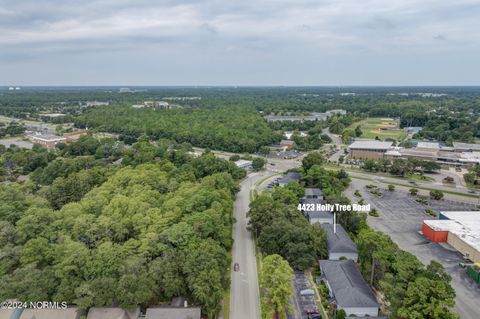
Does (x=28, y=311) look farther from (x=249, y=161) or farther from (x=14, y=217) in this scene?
(x=249, y=161)

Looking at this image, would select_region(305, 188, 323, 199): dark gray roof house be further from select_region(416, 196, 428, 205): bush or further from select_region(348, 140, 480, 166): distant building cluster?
select_region(348, 140, 480, 166): distant building cluster

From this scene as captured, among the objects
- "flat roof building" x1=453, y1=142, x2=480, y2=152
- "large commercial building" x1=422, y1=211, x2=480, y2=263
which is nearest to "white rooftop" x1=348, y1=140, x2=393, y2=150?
"flat roof building" x1=453, y1=142, x2=480, y2=152

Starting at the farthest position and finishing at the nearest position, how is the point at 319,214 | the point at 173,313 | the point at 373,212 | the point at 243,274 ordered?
the point at 373,212 < the point at 319,214 < the point at 243,274 < the point at 173,313

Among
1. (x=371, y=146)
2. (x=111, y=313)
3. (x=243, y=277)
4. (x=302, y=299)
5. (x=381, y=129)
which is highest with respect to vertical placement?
(x=381, y=129)

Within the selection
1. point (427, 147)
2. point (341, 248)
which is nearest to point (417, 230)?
point (341, 248)

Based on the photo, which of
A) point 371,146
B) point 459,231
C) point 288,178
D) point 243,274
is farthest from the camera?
point 371,146

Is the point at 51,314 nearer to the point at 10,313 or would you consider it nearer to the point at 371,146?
the point at 10,313
